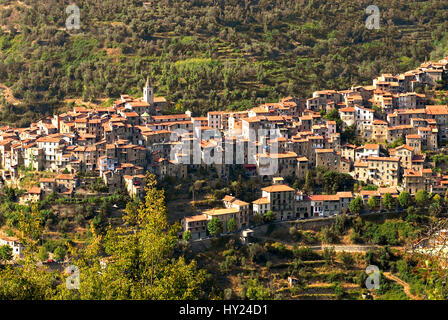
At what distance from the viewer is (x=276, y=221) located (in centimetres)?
3803

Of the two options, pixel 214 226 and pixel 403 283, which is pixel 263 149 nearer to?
pixel 214 226

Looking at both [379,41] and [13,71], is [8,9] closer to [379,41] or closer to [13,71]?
[13,71]

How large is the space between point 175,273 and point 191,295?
29.0 inches

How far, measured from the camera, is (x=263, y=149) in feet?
136

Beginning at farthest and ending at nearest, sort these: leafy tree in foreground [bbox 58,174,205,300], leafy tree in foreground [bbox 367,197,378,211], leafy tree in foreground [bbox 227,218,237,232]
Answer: leafy tree in foreground [bbox 367,197,378,211] → leafy tree in foreground [bbox 227,218,237,232] → leafy tree in foreground [bbox 58,174,205,300]

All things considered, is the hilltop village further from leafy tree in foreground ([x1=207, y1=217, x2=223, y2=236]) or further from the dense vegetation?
the dense vegetation

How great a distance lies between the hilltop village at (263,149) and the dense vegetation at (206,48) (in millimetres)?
4343

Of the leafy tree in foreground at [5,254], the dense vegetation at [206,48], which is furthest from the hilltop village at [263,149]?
the dense vegetation at [206,48]

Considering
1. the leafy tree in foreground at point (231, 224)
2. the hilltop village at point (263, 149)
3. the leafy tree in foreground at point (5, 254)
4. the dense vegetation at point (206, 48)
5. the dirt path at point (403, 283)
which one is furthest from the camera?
the dense vegetation at point (206, 48)

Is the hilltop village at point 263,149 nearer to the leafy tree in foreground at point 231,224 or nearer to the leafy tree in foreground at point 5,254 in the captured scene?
the leafy tree in foreground at point 231,224

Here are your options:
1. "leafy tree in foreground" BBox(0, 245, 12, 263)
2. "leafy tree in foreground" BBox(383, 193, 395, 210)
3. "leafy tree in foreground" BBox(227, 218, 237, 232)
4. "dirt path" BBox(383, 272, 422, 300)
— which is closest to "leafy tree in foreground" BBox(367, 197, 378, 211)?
"leafy tree in foreground" BBox(383, 193, 395, 210)

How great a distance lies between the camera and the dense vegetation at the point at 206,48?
50906mm

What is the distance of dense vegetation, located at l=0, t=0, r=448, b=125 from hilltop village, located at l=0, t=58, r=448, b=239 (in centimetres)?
434

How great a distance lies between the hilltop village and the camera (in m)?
38.0
